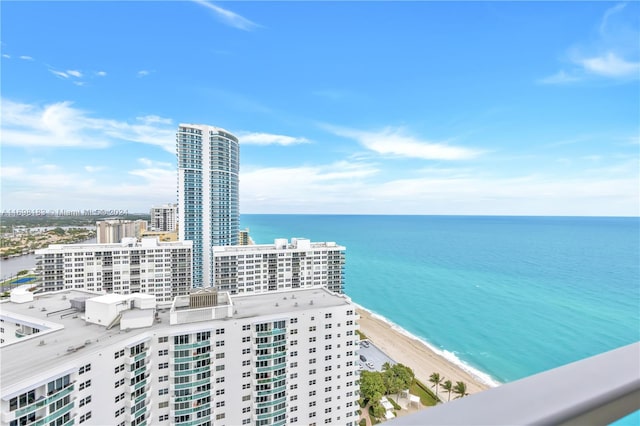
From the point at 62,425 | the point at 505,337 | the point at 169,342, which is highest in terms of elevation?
the point at 169,342

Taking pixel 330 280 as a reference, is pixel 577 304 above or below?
below

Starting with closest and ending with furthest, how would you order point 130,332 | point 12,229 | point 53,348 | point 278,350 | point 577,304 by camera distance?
point 53,348, point 130,332, point 278,350, point 577,304, point 12,229

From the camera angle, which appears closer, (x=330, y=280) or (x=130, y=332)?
(x=130, y=332)

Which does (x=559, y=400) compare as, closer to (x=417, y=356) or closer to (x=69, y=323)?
(x=69, y=323)

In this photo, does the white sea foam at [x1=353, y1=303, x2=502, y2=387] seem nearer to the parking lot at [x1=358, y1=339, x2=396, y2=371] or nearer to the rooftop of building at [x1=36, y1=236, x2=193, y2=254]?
the parking lot at [x1=358, y1=339, x2=396, y2=371]

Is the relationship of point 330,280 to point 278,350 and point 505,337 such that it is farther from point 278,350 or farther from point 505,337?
point 505,337

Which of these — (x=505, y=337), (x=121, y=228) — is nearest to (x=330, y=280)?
(x=505, y=337)

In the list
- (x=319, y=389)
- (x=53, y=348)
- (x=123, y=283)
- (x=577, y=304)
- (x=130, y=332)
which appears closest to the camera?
(x=53, y=348)

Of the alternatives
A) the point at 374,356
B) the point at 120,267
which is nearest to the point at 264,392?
the point at 374,356
